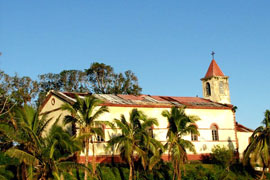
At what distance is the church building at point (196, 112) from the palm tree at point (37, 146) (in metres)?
11.3

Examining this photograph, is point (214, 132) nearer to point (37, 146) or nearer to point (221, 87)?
point (221, 87)

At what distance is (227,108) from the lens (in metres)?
43.5

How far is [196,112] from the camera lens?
136ft

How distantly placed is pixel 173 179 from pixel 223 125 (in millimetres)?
12626

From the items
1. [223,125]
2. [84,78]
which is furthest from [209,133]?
[84,78]

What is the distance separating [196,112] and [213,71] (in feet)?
31.2

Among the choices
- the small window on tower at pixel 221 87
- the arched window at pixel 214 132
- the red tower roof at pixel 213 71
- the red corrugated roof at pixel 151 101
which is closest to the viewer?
the red corrugated roof at pixel 151 101

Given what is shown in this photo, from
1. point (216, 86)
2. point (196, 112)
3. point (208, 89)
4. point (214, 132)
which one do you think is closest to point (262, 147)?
point (214, 132)

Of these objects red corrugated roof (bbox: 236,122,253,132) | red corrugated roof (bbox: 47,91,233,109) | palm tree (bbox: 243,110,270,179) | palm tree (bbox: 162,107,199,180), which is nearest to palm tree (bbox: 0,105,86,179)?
palm tree (bbox: 162,107,199,180)

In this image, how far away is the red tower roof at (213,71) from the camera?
161 ft

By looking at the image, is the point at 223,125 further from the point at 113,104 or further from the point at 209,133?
the point at 113,104

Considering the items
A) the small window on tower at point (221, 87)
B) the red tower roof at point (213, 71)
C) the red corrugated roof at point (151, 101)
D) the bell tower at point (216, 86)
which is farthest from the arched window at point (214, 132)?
the red tower roof at point (213, 71)

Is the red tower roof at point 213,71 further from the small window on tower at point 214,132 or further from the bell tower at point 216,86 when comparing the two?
the small window on tower at point 214,132

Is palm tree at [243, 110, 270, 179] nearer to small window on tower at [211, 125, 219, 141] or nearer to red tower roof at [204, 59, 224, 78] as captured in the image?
small window on tower at [211, 125, 219, 141]
